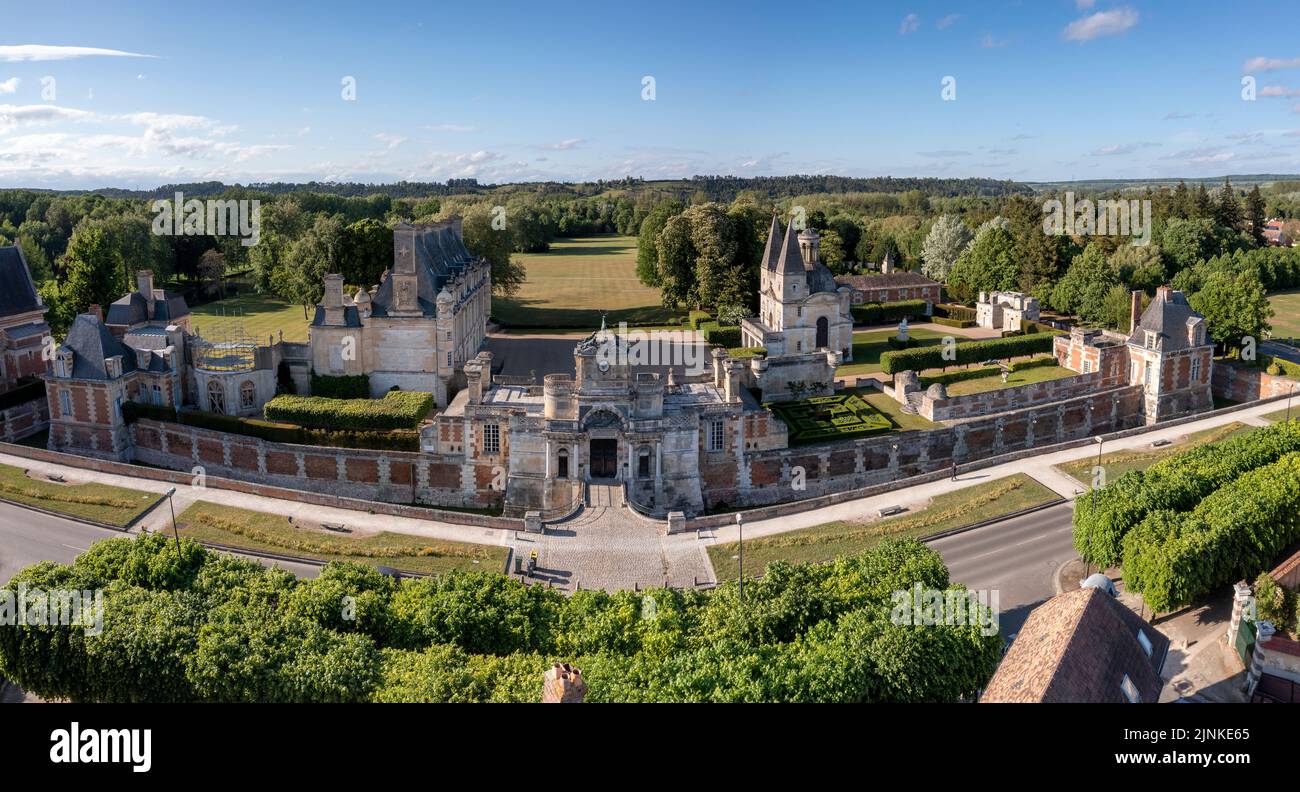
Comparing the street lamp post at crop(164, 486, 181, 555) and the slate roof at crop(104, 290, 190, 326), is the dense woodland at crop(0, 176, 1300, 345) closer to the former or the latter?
the slate roof at crop(104, 290, 190, 326)

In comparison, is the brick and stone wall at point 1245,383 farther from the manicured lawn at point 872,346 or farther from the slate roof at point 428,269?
the slate roof at point 428,269

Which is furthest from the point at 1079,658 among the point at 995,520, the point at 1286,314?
the point at 1286,314

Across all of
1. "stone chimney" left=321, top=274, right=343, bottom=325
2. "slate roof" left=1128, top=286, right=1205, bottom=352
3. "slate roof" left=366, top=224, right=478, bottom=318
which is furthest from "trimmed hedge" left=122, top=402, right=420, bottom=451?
"slate roof" left=1128, top=286, right=1205, bottom=352

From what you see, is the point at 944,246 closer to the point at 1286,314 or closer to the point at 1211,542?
the point at 1286,314

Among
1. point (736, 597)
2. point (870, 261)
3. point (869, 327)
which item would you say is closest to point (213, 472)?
point (736, 597)

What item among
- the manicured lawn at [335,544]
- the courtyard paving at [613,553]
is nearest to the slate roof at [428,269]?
the manicured lawn at [335,544]

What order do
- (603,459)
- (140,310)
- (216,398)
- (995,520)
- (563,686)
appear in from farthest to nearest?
1. (140,310)
2. (216,398)
3. (603,459)
4. (995,520)
5. (563,686)
